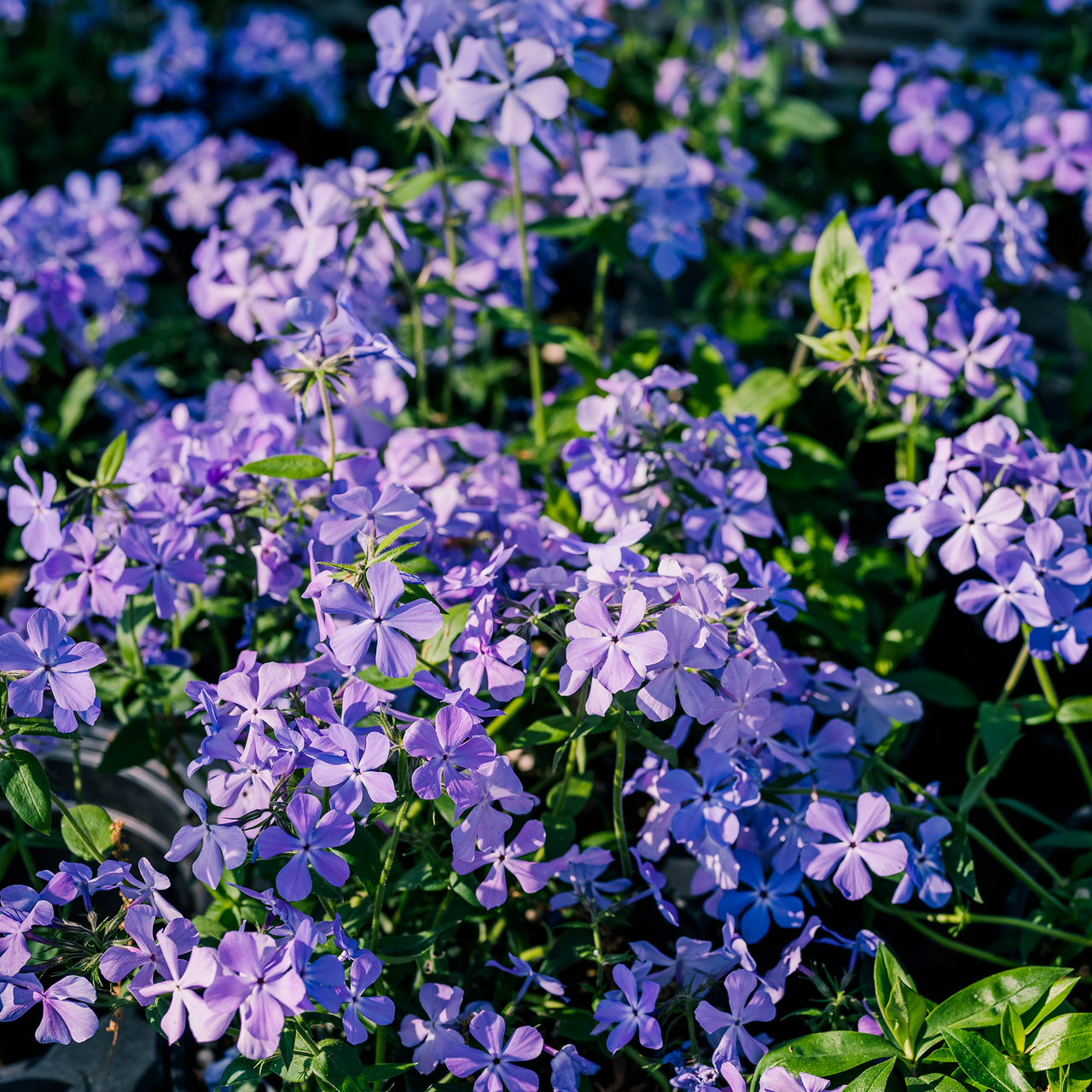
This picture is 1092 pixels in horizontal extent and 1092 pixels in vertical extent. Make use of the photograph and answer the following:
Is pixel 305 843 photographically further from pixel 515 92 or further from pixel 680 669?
pixel 515 92

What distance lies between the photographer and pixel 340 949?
105 cm

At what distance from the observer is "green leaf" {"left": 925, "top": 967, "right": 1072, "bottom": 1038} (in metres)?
1.04

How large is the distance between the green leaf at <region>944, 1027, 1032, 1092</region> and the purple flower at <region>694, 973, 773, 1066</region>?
183mm

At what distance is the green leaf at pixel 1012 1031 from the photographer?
1.02 metres

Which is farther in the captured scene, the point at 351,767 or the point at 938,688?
the point at 938,688

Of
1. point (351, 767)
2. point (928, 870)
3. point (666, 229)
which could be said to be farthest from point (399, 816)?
point (666, 229)

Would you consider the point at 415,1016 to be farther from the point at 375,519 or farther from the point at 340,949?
the point at 375,519

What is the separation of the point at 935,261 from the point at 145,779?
1481 mm

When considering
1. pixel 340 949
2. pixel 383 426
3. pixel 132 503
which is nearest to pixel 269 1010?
pixel 340 949

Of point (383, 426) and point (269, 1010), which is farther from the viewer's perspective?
point (383, 426)

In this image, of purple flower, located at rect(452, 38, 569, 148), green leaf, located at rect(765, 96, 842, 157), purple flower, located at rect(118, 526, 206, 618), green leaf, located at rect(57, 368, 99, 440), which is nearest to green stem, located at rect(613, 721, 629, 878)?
purple flower, located at rect(118, 526, 206, 618)

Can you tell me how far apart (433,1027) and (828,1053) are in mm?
407

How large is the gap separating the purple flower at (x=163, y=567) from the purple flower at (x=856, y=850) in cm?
79

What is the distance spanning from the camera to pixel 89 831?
1.14 m
